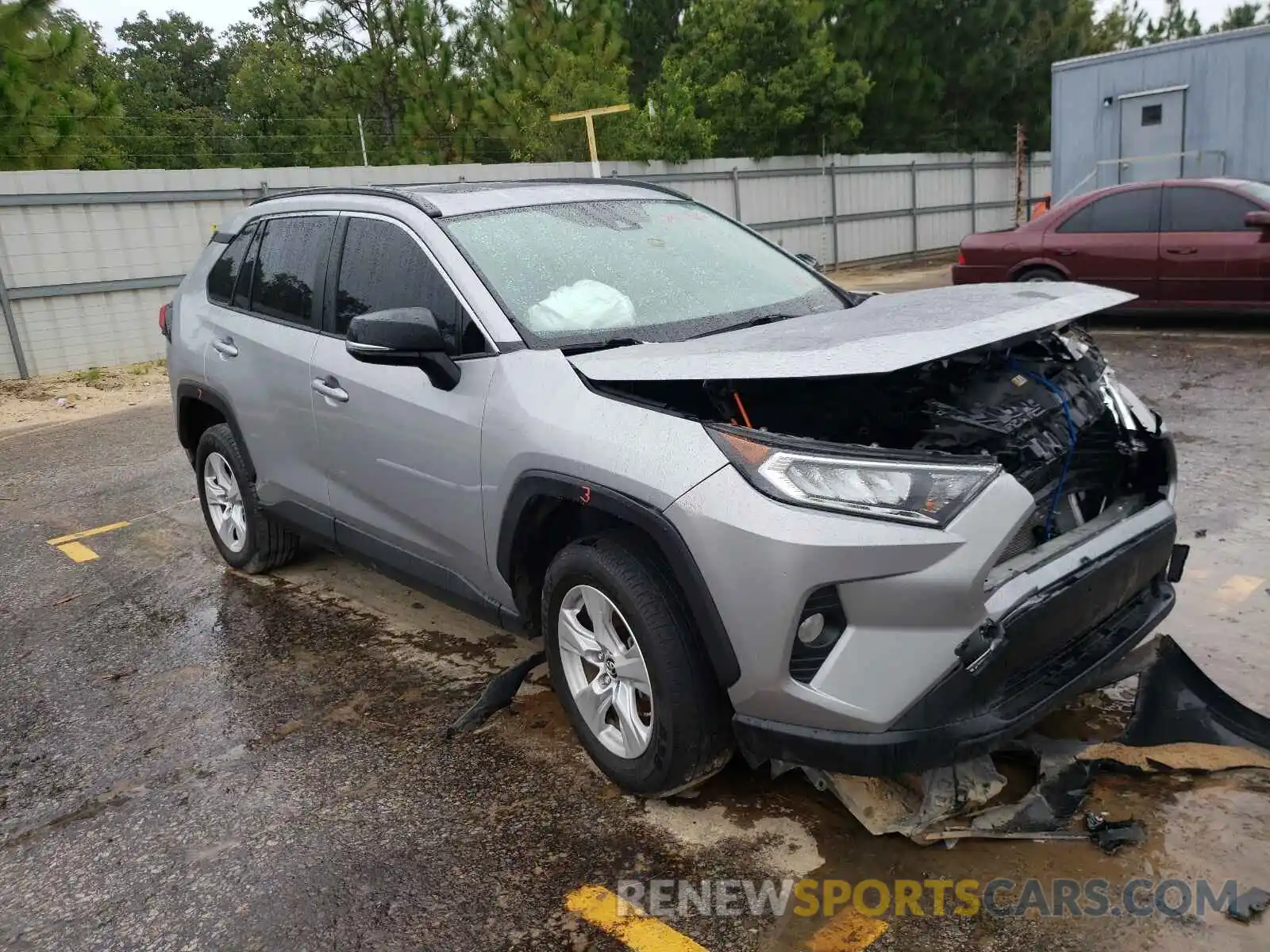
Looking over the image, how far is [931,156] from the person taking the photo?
939 inches

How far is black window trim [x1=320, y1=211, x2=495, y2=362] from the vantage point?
11.4 ft

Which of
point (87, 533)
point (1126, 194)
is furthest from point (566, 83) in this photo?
point (87, 533)

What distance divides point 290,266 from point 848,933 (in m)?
3.53

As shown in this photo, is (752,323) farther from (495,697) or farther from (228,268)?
(228,268)

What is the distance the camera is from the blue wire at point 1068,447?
3172mm

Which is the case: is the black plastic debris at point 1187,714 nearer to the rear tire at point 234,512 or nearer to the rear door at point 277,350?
the rear door at point 277,350

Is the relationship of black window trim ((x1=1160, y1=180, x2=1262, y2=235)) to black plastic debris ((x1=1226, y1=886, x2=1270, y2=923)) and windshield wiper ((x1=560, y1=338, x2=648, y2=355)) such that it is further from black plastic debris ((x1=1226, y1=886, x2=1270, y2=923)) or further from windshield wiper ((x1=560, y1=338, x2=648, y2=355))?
black plastic debris ((x1=1226, y1=886, x2=1270, y2=923))

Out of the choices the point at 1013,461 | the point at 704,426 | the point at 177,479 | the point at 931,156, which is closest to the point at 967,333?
the point at 1013,461

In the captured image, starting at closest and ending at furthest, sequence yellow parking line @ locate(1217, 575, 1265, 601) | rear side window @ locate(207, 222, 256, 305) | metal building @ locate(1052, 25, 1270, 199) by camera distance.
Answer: yellow parking line @ locate(1217, 575, 1265, 601)
rear side window @ locate(207, 222, 256, 305)
metal building @ locate(1052, 25, 1270, 199)

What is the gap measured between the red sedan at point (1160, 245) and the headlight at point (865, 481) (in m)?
8.17

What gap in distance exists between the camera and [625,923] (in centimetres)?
268

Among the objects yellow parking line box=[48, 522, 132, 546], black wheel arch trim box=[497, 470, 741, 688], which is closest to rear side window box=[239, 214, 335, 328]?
black wheel arch trim box=[497, 470, 741, 688]

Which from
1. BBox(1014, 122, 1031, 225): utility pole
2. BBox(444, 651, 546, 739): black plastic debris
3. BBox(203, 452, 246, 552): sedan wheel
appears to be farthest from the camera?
BBox(1014, 122, 1031, 225): utility pole

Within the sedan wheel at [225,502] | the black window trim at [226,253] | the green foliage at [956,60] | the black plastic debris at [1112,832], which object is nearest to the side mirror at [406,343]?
the black window trim at [226,253]
